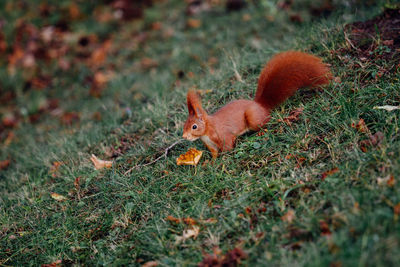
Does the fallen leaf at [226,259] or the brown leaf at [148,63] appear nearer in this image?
the fallen leaf at [226,259]

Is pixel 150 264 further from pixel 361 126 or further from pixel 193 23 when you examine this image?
pixel 193 23

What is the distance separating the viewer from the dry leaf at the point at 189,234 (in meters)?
1.84

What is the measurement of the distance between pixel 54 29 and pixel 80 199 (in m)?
4.90

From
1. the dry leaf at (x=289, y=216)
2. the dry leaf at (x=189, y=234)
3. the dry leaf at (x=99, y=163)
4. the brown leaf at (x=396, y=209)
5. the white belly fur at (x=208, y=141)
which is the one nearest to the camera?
the brown leaf at (x=396, y=209)

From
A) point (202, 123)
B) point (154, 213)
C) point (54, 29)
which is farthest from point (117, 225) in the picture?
point (54, 29)

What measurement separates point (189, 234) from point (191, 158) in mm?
660

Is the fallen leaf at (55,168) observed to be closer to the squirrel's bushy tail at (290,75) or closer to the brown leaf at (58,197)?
the brown leaf at (58,197)

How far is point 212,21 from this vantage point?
5750mm

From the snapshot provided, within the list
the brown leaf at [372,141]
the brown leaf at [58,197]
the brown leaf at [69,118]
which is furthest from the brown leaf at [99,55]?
the brown leaf at [372,141]

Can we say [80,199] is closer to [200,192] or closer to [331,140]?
[200,192]

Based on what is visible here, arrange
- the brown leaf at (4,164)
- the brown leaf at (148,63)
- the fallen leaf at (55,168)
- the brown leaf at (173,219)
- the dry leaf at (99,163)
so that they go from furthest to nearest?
the brown leaf at (148,63) → the brown leaf at (4,164) → the fallen leaf at (55,168) → the dry leaf at (99,163) → the brown leaf at (173,219)

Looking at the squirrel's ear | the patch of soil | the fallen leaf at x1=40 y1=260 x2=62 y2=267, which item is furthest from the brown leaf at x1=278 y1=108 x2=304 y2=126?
the fallen leaf at x1=40 y1=260 x2=62 y2=267

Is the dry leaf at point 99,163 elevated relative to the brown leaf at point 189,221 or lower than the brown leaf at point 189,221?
elevated

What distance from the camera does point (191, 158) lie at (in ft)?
7.82
